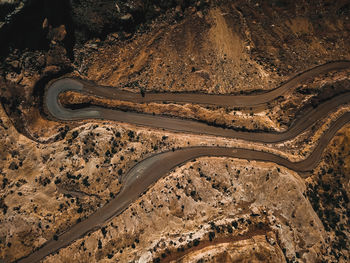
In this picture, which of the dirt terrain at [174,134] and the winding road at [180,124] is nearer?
the dirt terrain at [174,134]

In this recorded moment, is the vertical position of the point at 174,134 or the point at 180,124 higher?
the point at 180,124

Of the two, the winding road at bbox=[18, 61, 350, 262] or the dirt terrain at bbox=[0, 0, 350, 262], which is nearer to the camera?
the dirt terrain at bbox=[0, 0, 350, 262]

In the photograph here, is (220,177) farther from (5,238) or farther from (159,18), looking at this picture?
(5,238)

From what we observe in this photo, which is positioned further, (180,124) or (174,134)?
(180,124)

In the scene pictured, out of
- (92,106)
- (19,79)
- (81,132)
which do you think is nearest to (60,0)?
(19,79)
